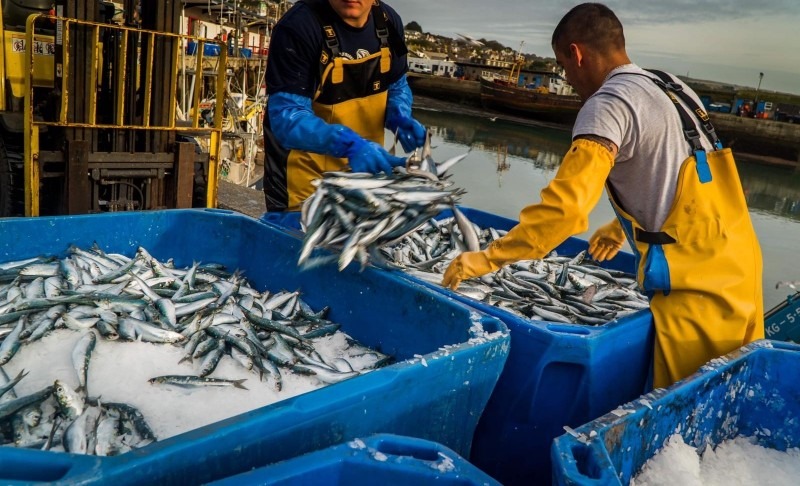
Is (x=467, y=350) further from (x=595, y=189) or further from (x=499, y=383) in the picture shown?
(x=595, y=189)

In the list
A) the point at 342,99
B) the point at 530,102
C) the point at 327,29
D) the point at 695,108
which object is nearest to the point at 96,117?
the point at 342,99

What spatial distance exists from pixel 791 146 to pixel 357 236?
39.6 meters

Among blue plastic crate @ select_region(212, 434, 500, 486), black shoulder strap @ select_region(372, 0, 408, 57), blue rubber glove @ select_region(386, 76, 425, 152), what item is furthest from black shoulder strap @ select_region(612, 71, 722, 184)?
black shoulder strap @ select_region(372, 0, 408, 57)

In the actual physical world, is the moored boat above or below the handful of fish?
above

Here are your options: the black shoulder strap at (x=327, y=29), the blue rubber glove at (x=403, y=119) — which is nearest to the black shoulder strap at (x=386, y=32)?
the blue rubber glove at (x=403, y=119)

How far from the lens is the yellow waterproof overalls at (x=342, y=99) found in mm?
3785

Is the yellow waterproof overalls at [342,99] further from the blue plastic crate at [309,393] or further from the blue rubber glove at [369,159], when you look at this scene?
the blue rubber glove at [369,159]

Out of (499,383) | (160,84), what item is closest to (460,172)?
(160,84)

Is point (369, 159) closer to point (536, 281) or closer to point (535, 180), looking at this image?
point (536, 281)

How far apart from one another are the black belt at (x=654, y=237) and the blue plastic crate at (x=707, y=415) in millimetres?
526

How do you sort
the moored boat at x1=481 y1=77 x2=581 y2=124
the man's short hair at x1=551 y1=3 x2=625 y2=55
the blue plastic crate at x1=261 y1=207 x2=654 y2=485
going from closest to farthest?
the blue plastic crate at x1=261 y1=207 x2=654 y2=485 → the man's short hair at x1=551 y1=3 x2=625 y2=55 → the moored boat at x1=481 y1=77 x2=581 y2=124

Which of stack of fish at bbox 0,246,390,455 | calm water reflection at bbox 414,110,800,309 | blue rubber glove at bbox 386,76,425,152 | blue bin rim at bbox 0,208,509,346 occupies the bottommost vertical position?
calm water reflection at bbox 414,110,800,309

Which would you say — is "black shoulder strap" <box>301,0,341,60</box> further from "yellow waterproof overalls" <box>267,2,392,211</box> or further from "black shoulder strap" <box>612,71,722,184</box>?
"black shoulder strap" <box>612,71,722,184</box>

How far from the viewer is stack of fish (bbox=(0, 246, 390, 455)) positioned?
6.56ft
